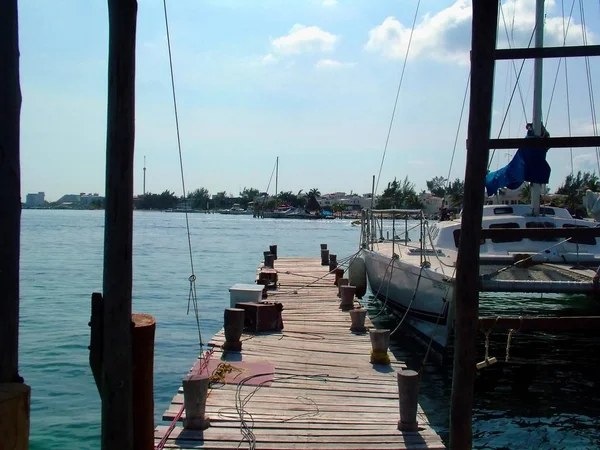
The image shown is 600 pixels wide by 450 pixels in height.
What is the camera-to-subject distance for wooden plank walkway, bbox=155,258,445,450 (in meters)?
6.31

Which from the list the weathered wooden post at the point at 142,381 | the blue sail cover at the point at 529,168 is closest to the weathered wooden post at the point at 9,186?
the weathered wooden post at the point at 142,381

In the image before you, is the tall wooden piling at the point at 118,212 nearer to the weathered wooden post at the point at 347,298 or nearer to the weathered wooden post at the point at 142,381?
the weathered wooden post at the point at 142,381

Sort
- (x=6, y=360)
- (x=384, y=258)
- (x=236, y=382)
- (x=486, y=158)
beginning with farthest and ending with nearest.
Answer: (x=384, y=258), (x=236, y=382), (x=486, y=158), (x=6, y=360)

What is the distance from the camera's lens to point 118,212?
4.22m

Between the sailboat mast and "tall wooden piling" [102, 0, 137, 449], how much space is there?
13.6m

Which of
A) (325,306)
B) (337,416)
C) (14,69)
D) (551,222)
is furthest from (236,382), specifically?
(551,222)

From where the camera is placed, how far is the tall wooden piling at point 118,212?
421cm

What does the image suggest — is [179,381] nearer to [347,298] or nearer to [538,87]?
[347,298]

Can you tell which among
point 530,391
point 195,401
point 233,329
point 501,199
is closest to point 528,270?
point 530,391

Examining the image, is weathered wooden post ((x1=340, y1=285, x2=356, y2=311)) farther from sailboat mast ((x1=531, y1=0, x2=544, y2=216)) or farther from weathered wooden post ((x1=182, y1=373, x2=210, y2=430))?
weathered wooden post ((x1=182, y1=373, x2=210, y2=430))

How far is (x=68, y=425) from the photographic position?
34.8ft

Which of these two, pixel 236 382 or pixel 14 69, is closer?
pixel 14 69

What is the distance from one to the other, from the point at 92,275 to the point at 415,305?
23.2m

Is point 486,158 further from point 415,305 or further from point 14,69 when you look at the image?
point 415,305
